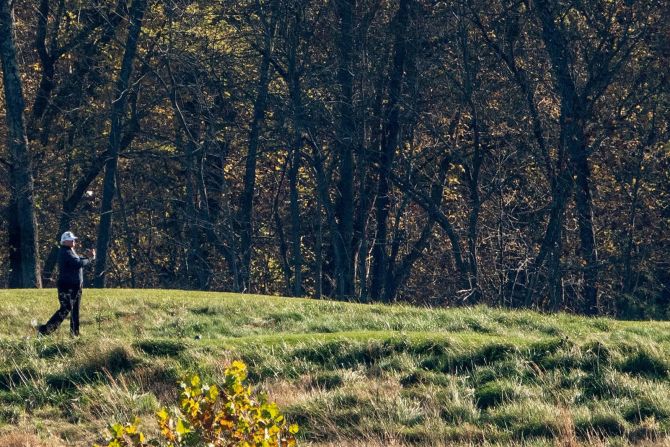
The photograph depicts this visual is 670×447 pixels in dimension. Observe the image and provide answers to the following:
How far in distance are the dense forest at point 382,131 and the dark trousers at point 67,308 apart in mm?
11889

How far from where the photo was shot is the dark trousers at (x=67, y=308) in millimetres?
15906

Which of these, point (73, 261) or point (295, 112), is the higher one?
point (295, 112)

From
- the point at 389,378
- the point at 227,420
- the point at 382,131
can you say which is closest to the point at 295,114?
the point at 382,131

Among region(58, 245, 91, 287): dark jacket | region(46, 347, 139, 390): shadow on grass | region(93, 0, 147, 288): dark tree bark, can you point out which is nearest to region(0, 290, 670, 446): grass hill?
region(46, 347, 139, 390): shadow on grass

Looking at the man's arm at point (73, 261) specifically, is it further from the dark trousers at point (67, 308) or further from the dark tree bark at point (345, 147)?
the dark tree bark at point (345, 147)

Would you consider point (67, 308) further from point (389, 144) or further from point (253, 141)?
point (389, 144)

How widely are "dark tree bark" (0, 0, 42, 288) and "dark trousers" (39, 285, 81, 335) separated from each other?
37.9 ft

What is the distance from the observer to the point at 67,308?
52.5 ft

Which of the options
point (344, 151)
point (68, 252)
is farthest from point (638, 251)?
point (68, 252)

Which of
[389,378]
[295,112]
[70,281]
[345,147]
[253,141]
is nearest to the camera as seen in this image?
[389,378]

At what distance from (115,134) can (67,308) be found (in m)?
16.9

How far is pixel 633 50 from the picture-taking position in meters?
30.3

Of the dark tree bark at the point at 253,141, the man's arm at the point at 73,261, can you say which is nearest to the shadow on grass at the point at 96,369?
the man's arm at the point at 73,261

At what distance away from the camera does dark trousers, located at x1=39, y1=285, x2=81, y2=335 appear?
52.2ft
